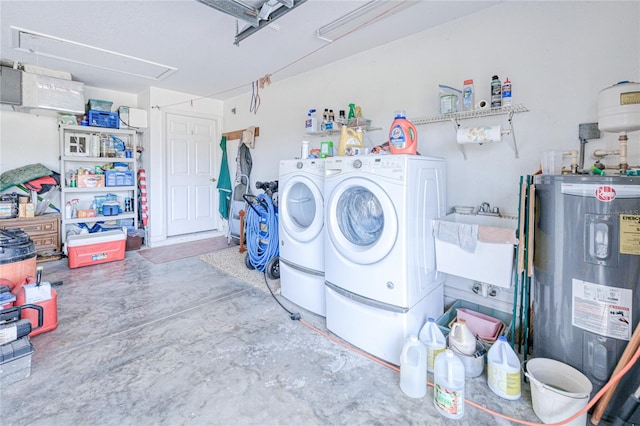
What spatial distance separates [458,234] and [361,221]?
707 millimetres

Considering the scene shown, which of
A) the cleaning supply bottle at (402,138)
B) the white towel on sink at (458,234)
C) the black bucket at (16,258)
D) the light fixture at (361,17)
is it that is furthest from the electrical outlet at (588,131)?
the black bucket at (16,258)

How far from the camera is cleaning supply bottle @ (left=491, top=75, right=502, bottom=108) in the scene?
215cm

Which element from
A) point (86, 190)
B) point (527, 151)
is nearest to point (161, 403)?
point (527, 151)

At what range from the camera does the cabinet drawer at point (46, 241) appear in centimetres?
392

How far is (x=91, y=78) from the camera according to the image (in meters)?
4.17

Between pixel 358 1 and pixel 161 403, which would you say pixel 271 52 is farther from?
pixel 161 403

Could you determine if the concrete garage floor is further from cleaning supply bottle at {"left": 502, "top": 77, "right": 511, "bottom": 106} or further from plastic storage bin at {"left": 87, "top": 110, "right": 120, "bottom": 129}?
plastic storage bin at {"left": 87, "top": 110, "right": 120, "bottom": 129}

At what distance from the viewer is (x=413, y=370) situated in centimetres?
159

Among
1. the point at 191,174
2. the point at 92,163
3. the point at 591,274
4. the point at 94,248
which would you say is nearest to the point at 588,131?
the point at 591,274

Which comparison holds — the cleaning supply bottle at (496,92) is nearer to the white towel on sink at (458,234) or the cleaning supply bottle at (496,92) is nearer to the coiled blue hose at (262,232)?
the white towel on sink at (458,234)

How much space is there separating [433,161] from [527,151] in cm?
74

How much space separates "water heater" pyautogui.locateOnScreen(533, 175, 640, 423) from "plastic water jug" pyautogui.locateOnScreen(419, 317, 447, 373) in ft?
1.67

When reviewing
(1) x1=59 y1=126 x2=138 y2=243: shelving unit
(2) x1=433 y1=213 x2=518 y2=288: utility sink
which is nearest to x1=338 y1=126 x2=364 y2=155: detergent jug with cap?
(2) x1=433 y1=213 x2=518 y2=288: utility sink

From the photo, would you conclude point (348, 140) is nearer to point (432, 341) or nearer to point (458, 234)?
point (458, 234)
